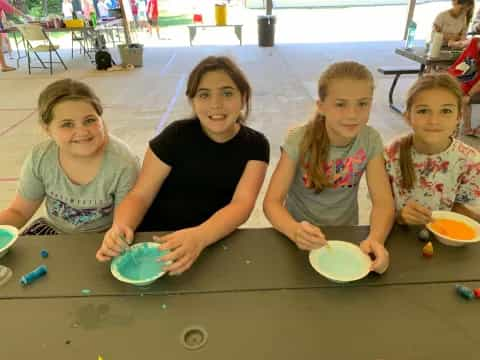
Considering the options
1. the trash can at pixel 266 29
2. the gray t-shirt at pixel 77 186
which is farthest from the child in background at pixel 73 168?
the trash can at pixel 266 29

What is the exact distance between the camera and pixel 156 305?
2.58 feet

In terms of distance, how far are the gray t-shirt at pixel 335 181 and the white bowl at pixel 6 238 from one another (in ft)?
2.80

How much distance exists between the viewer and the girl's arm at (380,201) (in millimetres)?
1005

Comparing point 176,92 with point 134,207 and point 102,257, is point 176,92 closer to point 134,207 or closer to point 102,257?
point 134,207

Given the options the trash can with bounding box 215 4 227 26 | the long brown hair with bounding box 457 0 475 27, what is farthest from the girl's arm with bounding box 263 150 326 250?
the trash can with bounding box 215 4 227 26

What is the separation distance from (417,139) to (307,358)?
96cm

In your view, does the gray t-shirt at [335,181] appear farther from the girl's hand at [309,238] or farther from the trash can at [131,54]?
the trash can at [131,54]

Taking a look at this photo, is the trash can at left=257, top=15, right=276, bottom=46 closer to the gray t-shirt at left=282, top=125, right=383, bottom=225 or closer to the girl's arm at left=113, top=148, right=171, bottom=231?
the gray t-shirt at left=282, top=125, right=383, bottom=225

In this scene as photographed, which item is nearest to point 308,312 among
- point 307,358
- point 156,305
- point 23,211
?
point 307,358

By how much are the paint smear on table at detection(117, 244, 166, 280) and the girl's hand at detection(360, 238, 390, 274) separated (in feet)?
1.68

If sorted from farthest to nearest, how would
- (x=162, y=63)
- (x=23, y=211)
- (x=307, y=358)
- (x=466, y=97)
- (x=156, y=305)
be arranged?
1. (x=162, y=63)
2. (x=466, y=97)
3. (x=23, y=211)
4. (x=156, y=305)
5. (x=307, y=358)

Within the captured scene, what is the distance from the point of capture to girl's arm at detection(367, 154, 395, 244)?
1.00 m

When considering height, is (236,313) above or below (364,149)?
below

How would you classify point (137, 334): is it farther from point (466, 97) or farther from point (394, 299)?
point (466, 97)
